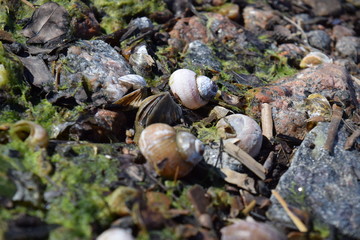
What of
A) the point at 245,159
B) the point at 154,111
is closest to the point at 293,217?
the point at 245,159

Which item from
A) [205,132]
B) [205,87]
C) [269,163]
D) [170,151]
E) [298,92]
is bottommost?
[269,163]

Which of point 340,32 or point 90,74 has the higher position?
point 90,74

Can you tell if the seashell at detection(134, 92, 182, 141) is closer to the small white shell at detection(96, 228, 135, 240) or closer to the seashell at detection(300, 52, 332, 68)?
the small white shell at detection(96, 228, 135, 240)

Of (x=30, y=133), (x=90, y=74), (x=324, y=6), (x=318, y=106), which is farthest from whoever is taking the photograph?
(x=324, y=6)

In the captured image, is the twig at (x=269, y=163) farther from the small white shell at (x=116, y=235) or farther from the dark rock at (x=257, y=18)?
the dark rock at (x=257, y=18)

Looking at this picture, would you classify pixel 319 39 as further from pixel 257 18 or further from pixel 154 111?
pixel 154 111

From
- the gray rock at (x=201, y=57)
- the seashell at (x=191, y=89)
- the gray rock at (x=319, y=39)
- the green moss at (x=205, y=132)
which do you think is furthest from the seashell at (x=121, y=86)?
the gray rock at (x=319, y=39)
